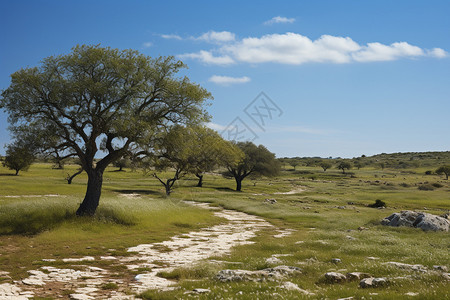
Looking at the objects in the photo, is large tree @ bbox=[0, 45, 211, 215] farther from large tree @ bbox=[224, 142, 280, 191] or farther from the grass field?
large tree @ bbox=[224, 142, 280, 191]

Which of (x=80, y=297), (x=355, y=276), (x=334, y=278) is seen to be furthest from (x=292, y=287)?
(x=80, y=297)

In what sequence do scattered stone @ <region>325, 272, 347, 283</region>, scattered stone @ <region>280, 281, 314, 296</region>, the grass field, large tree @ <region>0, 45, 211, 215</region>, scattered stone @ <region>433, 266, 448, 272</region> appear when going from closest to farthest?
scattered stone @ <region>280, 281, 314, 296</region> → the grass field → scattered stone @ <region>325, 272, 347, 283</region> → scattered stone @ <region>433, 266, 448, 272</region> → large tree @ <region>0, 45, 211, 215</region>

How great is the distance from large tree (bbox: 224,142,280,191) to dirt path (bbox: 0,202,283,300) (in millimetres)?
65074

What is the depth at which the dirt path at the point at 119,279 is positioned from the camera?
10633mm

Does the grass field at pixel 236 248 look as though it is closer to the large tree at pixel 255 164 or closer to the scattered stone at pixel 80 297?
the scattered stone at pixel 80 297

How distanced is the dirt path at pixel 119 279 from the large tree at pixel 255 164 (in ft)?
213

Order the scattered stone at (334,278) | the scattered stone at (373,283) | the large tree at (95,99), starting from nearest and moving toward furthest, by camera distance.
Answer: the scattered stone at (373,283), the scattered stone at (334,278), the large tree at (95,99)

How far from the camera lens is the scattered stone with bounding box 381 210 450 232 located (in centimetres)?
2867

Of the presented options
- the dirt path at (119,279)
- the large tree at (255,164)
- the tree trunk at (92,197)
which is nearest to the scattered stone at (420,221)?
the dirt path at (119,279)

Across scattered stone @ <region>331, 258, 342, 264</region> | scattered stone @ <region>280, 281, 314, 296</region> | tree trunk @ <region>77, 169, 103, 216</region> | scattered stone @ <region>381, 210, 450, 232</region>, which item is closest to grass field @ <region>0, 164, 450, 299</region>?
scattered stone @ <region>331, 258, 342, 264</region>

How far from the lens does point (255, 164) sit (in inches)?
3452

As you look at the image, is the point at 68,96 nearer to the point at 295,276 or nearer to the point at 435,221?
the point at 295,276

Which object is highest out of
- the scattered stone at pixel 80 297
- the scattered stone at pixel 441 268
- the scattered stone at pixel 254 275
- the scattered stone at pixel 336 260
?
the scattered stone at pixel 441 268

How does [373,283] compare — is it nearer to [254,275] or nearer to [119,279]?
[254,275]
